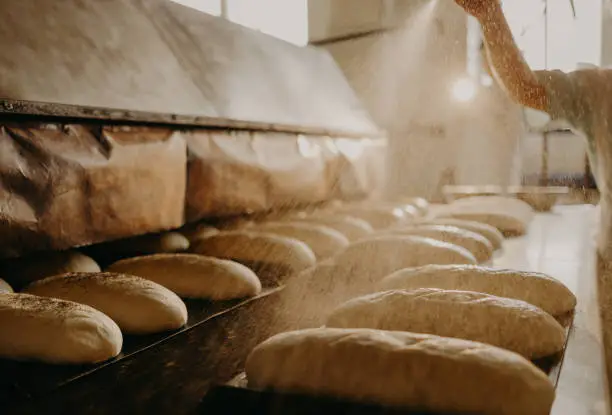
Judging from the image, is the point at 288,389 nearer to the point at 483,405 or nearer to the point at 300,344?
the point at 300,344

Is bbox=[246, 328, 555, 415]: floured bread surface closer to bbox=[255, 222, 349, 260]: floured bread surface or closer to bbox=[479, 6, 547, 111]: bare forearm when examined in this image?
bbox=[255, 222, 349, 260]: floured bread surface

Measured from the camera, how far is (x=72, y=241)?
4.64 ft

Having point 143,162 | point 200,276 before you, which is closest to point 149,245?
point 143,162

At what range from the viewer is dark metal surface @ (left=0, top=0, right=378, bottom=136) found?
143 centimetres

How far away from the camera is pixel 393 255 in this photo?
180 centimetres

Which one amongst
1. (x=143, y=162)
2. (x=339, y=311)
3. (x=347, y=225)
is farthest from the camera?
(x=347, y=225)

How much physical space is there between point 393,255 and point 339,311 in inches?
26.9

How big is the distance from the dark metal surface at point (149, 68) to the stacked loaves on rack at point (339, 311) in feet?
1.47

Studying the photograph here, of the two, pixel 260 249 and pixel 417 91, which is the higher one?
pixel 417 91

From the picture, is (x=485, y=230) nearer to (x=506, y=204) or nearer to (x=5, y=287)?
(x=506, y=204)

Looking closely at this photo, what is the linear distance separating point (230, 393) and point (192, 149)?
113 centimetres

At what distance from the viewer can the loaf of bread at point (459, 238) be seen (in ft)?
6.64

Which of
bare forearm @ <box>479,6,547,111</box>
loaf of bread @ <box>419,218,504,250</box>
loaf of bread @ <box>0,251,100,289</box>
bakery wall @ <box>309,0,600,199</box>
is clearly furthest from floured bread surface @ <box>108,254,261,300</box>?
bakery wall @ <box>309,0,600,199</box>

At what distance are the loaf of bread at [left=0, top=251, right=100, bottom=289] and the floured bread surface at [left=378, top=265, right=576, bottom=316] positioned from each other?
2.87 ft
